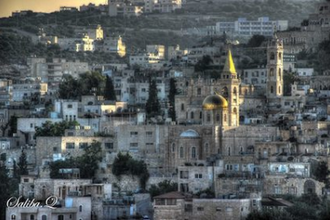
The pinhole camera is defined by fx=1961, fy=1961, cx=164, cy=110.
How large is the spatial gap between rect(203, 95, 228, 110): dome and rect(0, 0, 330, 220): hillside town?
71 millimetres

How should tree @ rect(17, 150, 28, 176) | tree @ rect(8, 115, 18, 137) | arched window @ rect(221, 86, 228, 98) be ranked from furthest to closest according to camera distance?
1. tree @ rect(8, 115, 18, 137)
2. arched window @ rect(221, 86, 228, 98)
3. tree @ rect(17, 150, 28, 176)

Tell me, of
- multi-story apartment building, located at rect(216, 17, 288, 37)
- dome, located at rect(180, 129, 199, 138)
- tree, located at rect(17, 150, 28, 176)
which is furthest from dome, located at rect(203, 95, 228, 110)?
Answer: multi-story apartment building, located at rect(216, 17, 288, 37)

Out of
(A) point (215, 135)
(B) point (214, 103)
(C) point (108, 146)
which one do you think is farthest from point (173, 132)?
(C) point (108, 146)

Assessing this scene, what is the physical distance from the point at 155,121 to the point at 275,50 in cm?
1035

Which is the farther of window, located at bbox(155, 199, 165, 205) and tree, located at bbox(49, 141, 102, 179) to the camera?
tree, located at bbox(49, 141, 102, 179)

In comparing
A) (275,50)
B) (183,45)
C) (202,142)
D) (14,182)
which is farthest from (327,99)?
(183,45)

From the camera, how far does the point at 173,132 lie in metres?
97.6

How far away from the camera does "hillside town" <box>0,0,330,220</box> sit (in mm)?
87938

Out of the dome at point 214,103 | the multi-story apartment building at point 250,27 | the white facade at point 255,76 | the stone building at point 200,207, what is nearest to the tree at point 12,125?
the dome at point 214,103

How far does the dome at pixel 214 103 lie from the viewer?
321 feet

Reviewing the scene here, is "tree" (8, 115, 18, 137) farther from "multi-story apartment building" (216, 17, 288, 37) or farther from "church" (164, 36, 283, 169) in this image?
"multi-story apartment building" (216, 17, 288, 37)

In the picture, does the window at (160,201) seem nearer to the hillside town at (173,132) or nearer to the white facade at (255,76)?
the hillside town at (173,132)

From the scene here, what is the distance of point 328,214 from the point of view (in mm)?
83062

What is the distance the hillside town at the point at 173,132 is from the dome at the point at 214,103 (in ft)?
0.23
